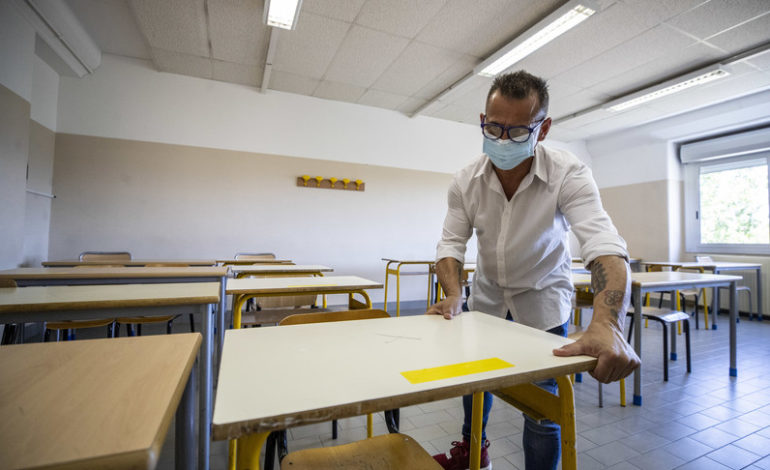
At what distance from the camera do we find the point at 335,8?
2928 millimetres

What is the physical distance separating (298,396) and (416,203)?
4.85m

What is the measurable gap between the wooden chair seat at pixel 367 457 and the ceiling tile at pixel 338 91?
4.24 meters

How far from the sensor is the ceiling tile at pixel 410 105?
15.7 feet

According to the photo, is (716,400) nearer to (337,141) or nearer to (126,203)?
(337,141)

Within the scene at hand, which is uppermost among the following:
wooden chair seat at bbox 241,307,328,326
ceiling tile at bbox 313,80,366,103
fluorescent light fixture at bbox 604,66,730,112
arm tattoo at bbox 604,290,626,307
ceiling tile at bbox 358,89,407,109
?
ceiling tile at bbox 358,89,407,109

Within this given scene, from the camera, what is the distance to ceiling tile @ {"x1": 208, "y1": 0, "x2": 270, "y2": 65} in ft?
9.66

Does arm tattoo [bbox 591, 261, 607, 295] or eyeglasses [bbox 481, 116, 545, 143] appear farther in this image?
eyeglasses [bbox 481, 116, 545, 143]

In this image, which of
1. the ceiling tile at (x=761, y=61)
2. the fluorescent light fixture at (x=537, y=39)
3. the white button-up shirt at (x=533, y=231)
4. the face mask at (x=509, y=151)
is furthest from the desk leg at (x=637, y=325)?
the ceiling tile at (x=761, y=61)

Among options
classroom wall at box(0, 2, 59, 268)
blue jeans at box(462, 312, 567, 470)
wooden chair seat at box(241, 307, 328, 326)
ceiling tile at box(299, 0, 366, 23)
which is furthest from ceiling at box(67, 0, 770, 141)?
blue jeans at box(462, 312, 567, 470)

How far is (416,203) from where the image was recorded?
17.3 feet

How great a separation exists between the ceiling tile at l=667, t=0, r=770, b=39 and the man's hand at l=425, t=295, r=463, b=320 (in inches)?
138

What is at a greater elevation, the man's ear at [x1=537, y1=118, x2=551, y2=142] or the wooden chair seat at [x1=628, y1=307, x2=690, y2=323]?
the man's ear at [x1=537, y1=118, x2=551, y2=142]

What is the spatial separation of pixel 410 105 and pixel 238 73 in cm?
229

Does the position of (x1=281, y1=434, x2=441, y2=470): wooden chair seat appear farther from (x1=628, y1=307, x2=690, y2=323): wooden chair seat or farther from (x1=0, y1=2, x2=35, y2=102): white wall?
(x1=0, y1=2, x2=35, y2=102): white wall
